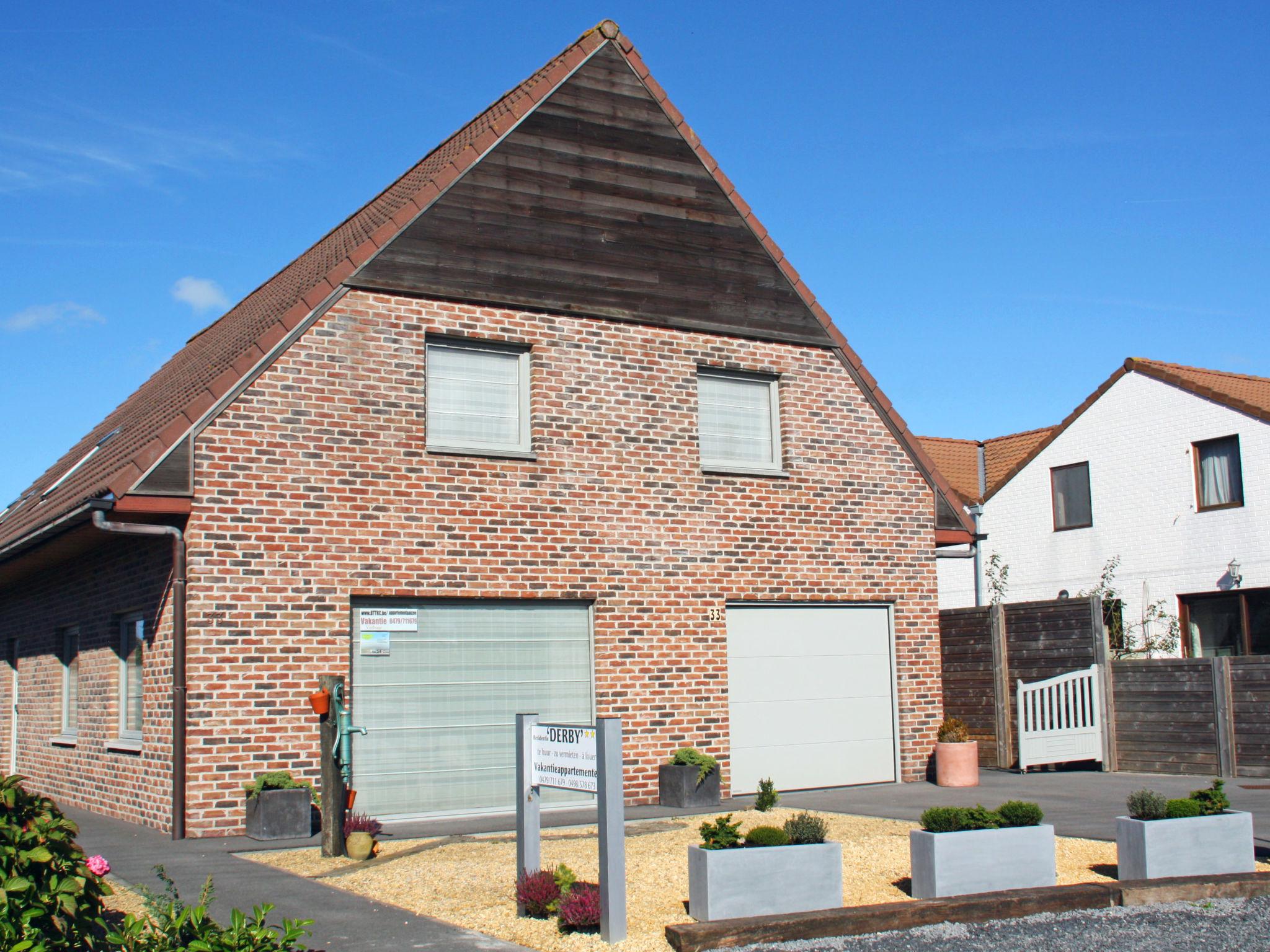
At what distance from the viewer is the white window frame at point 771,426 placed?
15250mm

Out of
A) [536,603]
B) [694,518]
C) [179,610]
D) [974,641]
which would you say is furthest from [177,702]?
[974,641]

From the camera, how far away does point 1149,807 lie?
891cm

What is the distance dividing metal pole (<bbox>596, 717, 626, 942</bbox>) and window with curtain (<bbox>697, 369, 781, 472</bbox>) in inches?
311

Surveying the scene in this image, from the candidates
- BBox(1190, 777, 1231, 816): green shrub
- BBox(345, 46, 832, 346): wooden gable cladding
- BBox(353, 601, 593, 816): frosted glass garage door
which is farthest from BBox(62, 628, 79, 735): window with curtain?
BBox(1190, 777, 1231, 816): green shrub

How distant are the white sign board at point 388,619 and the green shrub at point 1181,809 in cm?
727

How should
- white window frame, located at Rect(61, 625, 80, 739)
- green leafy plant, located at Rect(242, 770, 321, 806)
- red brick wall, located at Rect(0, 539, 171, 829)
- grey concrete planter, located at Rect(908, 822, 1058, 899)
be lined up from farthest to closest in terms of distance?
white window frame, located at Rect(61, 625, 80, 739) < red brick wall, located at Rect(0, 539, 171, 829) < green leafy plant, located at Rect(242, 770, 321, 806) < grey concrete planter, located at Rect(908, 822, 1058, 899)

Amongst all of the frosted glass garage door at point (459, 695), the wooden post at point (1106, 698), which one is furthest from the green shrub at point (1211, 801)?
the wooden post at point (1106, 698)

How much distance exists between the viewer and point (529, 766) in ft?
27.1

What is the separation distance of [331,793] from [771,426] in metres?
7.48

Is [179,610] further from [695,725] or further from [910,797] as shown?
[910,797]

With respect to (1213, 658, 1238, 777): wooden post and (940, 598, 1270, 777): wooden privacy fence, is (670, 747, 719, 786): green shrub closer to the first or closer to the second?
(940, 598, 1270, 777): wooden privacy fence

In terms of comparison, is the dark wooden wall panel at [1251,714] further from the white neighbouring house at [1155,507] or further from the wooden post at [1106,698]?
the white neighbouring house at [1155,507]

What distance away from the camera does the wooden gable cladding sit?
45.9ft

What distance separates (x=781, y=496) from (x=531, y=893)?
8332 millimetres
